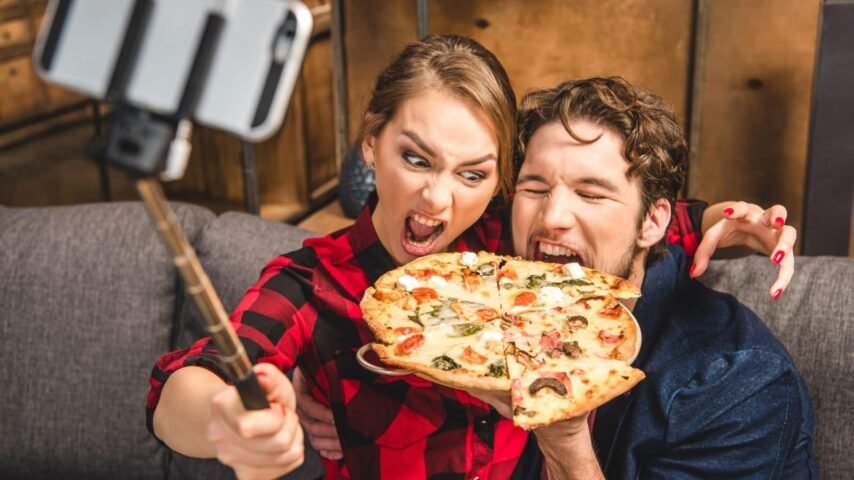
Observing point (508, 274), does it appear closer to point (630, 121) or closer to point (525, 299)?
point (525, 299)

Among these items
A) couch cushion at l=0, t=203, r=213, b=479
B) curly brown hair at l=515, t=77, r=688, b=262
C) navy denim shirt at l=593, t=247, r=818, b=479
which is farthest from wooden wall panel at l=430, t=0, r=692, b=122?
navy denim shirt at l=593, t=247, r=818, b=479

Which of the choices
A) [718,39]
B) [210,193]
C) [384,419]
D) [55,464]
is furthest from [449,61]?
[210,193]

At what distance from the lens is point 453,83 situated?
1.38 meters

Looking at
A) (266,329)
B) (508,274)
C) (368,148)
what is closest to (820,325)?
(508,274)

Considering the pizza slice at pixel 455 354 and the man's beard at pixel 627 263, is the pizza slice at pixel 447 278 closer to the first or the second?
the pizza slice at pixel 455 354

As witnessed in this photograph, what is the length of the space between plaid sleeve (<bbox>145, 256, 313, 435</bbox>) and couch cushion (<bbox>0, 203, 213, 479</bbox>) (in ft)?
3.03

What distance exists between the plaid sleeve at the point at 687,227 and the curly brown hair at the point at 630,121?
166 millimetres

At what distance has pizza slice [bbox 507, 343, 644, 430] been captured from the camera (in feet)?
3.67

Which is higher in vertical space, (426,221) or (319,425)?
(426,221)

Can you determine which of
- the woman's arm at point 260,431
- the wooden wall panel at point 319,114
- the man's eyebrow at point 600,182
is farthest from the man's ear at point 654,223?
the wooden wall panel at point 319,114

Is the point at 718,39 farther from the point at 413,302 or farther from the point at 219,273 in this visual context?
the point at 413,302

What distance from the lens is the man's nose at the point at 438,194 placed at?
4.42 feet

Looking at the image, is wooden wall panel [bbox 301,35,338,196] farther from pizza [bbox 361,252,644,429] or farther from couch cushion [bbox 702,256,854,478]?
pizza [bbox 361,252,644,429]

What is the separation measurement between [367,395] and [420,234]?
28 centimetres
